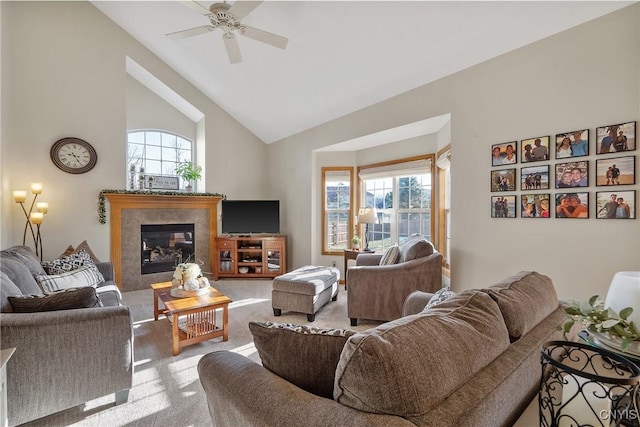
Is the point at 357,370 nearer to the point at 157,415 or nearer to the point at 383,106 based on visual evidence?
the point at 157,415

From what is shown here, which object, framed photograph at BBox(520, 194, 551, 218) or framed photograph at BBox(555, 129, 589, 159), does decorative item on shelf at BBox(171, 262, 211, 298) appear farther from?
framed photograph at BBox(555, 129, 589, 159)

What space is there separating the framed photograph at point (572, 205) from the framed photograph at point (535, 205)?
0.07 m

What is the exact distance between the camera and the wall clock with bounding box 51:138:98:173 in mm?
4281

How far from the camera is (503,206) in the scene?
2.88 metres

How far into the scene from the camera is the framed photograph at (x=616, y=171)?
2174 mm

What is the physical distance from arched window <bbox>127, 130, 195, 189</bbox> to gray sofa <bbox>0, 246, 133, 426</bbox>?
389 cm

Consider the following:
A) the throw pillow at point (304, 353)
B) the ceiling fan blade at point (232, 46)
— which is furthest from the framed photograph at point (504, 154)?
Result: the ceiling fan blade at point (232, 46)

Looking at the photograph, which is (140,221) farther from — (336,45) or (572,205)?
(572,205)

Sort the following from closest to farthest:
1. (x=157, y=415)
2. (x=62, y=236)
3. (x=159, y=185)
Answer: (x=157, y=415), (x=62, y=236), (x=159, y=185)

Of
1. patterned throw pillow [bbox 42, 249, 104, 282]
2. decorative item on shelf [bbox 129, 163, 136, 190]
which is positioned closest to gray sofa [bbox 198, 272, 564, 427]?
patterned throw pillow [bbox 42, 249, 104, 282]

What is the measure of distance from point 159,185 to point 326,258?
3209 mm

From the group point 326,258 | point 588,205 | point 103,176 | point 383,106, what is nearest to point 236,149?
point 103,176

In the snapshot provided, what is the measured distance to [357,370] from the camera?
778mm

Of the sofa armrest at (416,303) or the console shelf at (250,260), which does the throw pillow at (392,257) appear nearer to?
the sofa armrest at (416,303)
